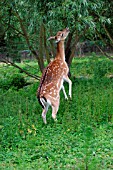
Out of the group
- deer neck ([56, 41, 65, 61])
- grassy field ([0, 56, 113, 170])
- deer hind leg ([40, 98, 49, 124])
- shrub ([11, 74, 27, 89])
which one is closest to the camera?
grassy field ([0, 56, 113, 170])

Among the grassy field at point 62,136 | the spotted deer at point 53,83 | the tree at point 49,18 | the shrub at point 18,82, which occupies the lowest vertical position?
the grassy field at point 62,136

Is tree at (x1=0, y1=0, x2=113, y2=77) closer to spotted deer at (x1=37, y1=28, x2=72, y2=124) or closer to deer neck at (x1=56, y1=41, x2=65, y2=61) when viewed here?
deer neck at (x1=56, y1=41, x2=65, y2=61)

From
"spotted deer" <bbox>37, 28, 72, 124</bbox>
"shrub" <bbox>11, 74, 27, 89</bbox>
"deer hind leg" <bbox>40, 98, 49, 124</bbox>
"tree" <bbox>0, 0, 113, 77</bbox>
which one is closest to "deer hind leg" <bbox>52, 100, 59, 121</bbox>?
"spotted deer" <bbox>37, 28, 72, 124</bbox>

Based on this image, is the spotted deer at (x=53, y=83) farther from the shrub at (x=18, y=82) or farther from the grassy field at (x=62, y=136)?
the shrub at (x=18, y=82)

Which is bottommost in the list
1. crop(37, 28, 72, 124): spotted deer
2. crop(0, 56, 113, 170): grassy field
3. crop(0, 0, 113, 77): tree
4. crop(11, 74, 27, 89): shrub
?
crop(0, 56, 113, 170): grassy field

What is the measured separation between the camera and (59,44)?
904cm

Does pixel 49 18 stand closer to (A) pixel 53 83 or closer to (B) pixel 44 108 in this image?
(A) pixel 53 83

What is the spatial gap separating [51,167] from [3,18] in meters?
6.80

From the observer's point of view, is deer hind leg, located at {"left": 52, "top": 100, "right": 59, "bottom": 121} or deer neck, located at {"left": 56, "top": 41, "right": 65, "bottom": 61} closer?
deer hind leg, located at {"left": 52, "top": 100, "right": 59, "bottom": 121}

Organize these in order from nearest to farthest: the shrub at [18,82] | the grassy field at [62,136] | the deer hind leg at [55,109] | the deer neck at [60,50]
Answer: the grassy field at [62,136] → the deer hind leg at [55,109] → the deer neck at [60,50] → the shrub at [18,82]

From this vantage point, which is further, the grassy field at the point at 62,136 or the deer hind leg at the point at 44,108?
the deer hind leg at the point at 44,108

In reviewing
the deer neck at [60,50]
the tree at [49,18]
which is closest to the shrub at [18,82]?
the tree at [49,18]

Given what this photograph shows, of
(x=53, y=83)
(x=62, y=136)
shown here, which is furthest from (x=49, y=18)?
(x=62, y=136)

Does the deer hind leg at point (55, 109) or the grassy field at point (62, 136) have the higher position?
the deer hind leg at point (55, 109)
